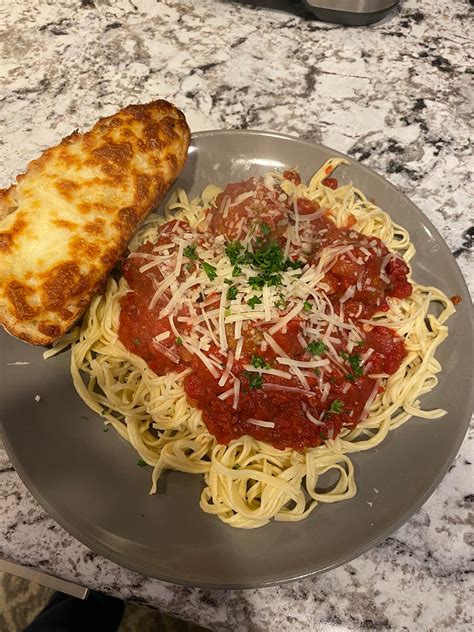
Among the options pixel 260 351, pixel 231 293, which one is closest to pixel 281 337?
pixel 260 351

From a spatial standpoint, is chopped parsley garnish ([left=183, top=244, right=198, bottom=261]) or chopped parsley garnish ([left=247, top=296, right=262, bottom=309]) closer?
chopped parsley garnish ([left=247, top=296, right=262, bottom=309])

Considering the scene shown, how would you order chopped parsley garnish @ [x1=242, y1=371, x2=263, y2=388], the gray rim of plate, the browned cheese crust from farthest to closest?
chopped parsley garnish @ [x1=242, y1=371, x2=263, y2=388], the browned cheese crust, the gray rim of plate

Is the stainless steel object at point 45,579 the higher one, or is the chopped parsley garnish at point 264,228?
the chopped parsley garnish at point 264,228

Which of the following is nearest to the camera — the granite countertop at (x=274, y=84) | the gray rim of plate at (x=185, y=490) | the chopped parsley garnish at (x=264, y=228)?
the gray rim of plate at (x=185, y=490)

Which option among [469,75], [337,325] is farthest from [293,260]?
[469,75]

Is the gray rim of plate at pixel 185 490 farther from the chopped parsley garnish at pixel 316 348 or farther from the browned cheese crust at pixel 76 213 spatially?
the chopped parsley garnish at pixel 316 348

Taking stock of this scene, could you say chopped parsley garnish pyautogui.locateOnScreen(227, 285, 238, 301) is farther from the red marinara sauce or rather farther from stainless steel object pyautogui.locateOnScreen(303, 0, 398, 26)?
stainless steel object pyautogui.locateOnScreen(303, 0, 398, 26)

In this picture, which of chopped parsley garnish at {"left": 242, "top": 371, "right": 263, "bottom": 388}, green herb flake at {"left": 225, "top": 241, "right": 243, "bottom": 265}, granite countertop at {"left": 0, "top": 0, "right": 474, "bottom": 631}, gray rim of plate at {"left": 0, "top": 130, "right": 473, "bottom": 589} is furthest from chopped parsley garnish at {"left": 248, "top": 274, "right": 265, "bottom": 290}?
granite countertop at {"left": 0, "top": 0, "right": 474, "bottom": 631}

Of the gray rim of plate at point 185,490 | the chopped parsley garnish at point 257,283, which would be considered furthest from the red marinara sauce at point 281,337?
the gray rim of plate at point 185,490
